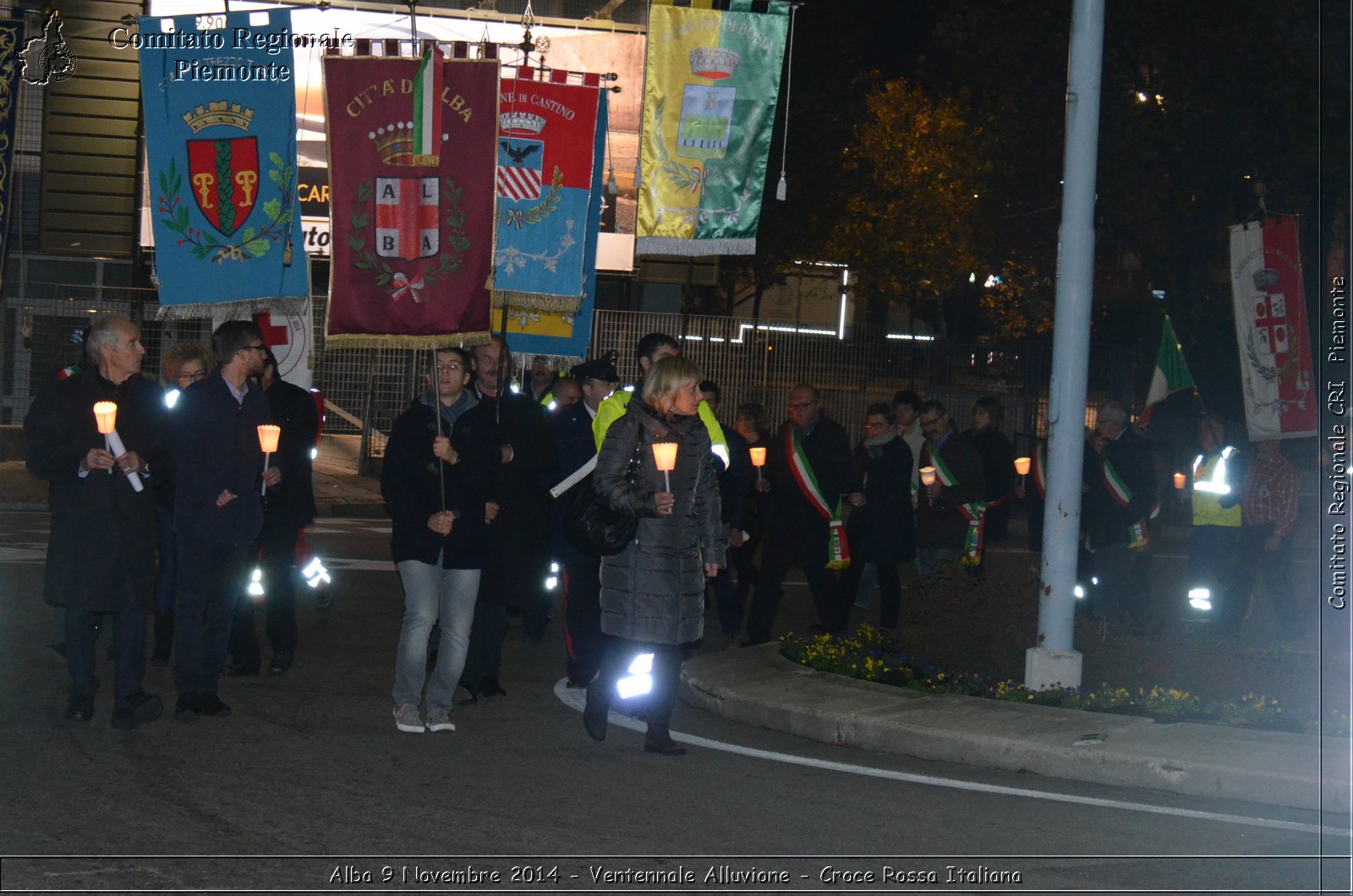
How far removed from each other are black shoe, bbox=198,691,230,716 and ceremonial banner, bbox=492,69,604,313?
217 inches

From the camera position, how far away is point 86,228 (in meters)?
26.9

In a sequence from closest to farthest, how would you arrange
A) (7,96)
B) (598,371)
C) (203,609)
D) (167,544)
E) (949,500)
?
1. (203,609)
2. (167,544)
3. (598,371)
4. (949,500)
5. (7,96)

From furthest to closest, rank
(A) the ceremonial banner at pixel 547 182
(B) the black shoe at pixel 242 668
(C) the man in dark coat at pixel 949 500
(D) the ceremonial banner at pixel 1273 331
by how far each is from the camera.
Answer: (A) the ceremonial banner at pixel 547 182 < (C) the man in dark coat at pixel 949 500 < (D) the ceremonial banner at pixel 1273 331 < (B) the black shoe at pixel 242 668

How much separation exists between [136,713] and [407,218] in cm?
337

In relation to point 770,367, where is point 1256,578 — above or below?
below

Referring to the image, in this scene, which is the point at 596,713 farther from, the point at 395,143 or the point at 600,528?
the point at 395,143

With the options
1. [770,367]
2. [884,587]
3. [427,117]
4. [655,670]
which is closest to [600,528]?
[655,670]

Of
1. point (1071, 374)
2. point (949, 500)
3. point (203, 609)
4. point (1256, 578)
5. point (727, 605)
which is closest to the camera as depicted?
point (203, 609)

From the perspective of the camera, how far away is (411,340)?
30.0ft

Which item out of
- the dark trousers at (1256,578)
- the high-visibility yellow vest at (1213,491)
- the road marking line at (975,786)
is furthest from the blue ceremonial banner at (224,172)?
the dark trousers at (1256,578)

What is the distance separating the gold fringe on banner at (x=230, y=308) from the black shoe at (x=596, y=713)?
16.1ft

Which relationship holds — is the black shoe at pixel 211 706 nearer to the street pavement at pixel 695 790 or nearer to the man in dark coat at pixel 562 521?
the street pavement at pixel 695 790

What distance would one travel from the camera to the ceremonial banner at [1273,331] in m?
10.6

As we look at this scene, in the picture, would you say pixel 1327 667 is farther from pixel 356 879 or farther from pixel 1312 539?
pixel 1312 539
